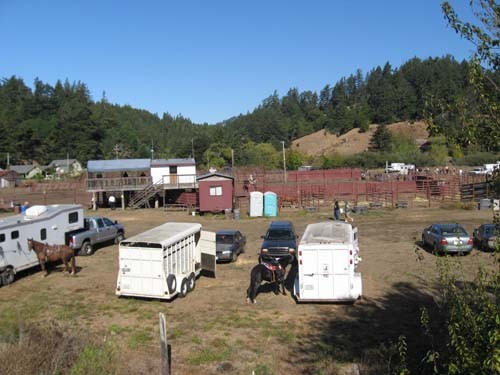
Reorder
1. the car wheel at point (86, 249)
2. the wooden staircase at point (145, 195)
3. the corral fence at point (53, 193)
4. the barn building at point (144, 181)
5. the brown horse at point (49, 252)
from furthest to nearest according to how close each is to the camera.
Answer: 1. the corral fence at point (53, 193)
2. the barn building at point (144, 181)
3. the wooden staircase at point (145, 195)
4. the car wheel at point (86, 249)
5. the brown horse at point (49, 252)

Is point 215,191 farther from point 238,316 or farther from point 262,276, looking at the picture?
point 238,316

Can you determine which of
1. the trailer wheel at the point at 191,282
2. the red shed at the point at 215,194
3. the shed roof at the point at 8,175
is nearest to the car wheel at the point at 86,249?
the trailer wheel at the point at 191,282

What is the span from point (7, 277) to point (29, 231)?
208 centimetres

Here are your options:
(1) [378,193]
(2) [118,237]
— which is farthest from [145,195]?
(1) [378,193]

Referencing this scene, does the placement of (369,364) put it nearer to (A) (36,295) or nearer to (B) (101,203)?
(A) (36,295)

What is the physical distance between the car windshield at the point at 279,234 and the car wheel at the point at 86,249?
28.9ft

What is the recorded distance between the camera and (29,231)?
64.0 ft

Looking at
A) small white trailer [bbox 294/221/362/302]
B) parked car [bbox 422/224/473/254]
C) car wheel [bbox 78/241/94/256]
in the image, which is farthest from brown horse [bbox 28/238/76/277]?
parked car [bbox 422/224/473/254]

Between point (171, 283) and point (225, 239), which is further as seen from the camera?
point (225, 239)

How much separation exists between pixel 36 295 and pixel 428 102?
15.2 metres

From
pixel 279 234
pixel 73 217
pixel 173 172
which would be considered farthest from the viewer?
pixel 173 172

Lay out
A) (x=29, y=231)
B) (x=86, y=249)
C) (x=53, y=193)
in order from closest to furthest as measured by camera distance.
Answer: (x=29, y=231) < (x=86, y=249) < (x=53, y=193)

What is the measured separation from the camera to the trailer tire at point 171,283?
1550 centimetres

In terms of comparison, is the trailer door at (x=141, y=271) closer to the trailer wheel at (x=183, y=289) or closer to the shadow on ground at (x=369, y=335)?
the trailer wheel at (x=183, y=289)
